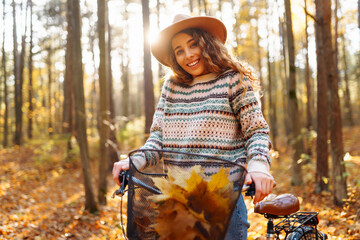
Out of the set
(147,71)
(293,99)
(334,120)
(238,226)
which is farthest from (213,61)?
(293,99)

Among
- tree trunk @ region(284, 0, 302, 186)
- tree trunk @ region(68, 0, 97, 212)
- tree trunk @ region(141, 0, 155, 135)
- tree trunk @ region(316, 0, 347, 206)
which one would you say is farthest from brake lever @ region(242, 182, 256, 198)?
tree trunk @ region(284, 0, 302, 186)

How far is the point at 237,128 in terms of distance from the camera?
1987 millimetres

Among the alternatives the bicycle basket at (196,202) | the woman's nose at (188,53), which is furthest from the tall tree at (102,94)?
the bicycle basket at (196,202)

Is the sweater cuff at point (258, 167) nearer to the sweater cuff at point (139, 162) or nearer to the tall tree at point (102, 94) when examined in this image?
the sweater cuff at point (139, 162)

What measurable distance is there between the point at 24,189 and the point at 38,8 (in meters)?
14.1

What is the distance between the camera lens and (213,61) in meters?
2.17

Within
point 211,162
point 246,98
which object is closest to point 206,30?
A: point 246,98

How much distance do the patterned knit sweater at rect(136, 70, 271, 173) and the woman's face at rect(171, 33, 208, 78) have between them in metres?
0.11

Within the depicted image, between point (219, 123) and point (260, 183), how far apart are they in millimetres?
548

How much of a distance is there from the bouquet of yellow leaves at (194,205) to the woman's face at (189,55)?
1.10 meters

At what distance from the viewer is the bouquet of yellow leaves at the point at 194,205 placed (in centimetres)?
119

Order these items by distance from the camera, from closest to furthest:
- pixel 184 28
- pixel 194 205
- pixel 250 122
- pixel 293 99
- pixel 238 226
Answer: pixel 194 205
pixel 238 226
pixel 250 122
pixel 184 28
pixel 293 99

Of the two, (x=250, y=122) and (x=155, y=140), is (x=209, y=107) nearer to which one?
(x=250, y=122)

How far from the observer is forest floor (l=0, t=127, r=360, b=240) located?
5602 millimetres
